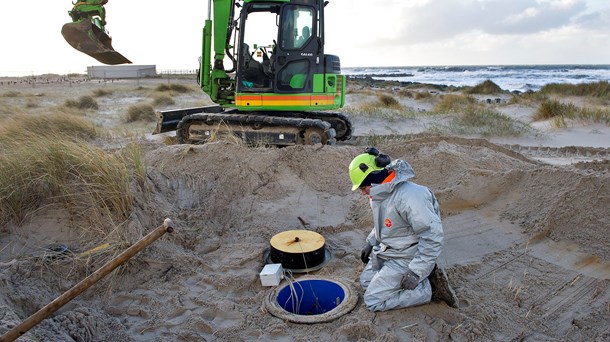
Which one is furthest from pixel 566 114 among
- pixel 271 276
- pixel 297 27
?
pixel 271 276

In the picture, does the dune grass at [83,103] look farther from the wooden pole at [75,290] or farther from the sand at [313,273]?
the wooden pole at [75,290]

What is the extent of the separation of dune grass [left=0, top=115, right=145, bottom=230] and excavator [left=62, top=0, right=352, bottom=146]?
10.7 ft

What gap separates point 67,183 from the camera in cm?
492

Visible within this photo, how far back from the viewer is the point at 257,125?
8.80 meters

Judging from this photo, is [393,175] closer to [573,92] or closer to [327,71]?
[327,71]

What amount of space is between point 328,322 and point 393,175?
126 centimetres

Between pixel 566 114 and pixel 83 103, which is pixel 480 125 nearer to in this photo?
pixel 566 114

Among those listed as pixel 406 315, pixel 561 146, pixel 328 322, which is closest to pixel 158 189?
pixel 328 322

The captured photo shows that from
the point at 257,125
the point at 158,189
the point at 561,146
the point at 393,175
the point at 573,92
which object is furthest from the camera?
the point at 573,92

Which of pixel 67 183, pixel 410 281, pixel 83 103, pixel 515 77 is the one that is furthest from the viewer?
pixel 515 77

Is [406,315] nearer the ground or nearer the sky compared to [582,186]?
nearer the ground

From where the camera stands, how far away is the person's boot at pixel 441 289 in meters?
3.75

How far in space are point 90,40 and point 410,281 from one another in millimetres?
7103

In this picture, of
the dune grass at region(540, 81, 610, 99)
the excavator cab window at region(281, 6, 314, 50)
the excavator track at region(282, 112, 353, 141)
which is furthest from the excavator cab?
the dune grass at region(540, 81, 610, 99)
